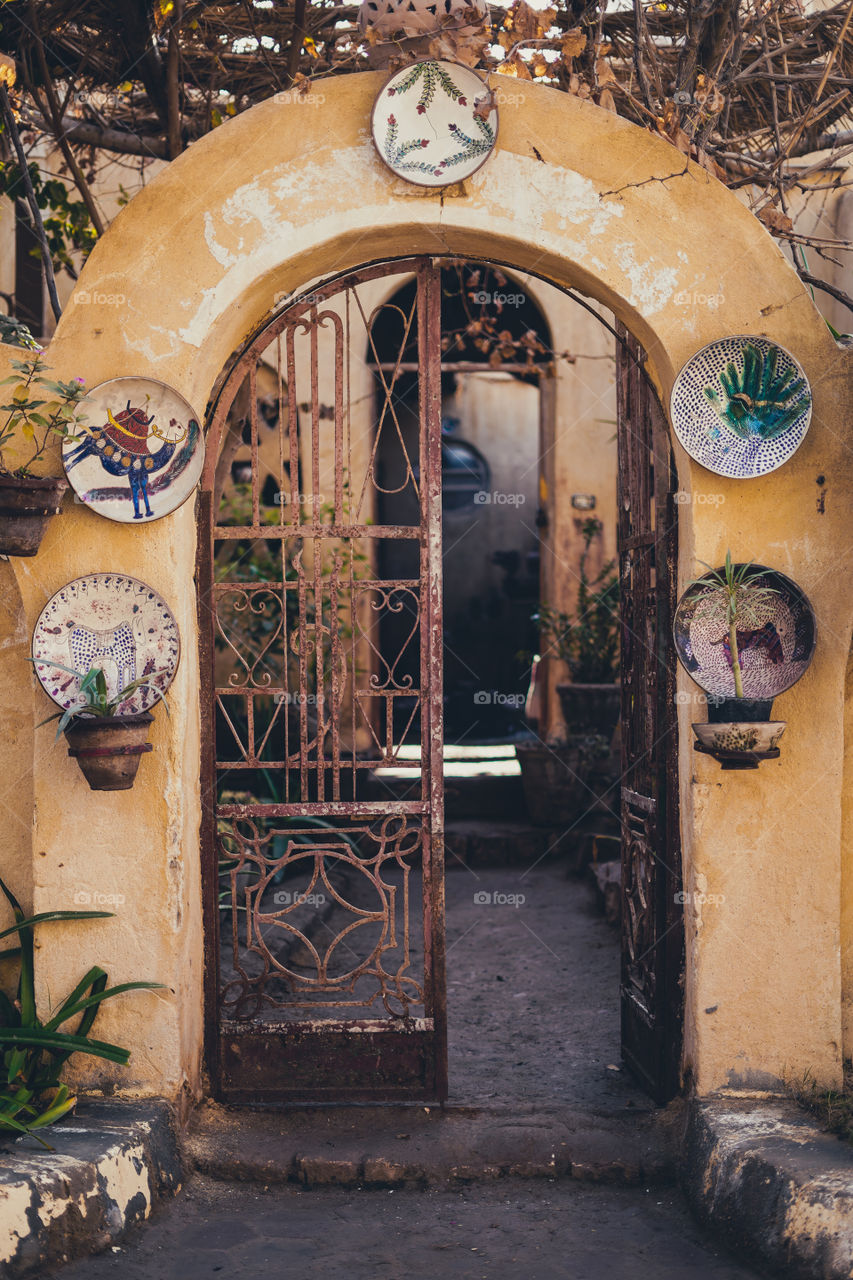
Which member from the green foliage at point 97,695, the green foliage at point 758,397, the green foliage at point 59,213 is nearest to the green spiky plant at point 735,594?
the green foliage at point 758,397

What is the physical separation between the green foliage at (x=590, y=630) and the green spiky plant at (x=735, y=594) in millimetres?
4774

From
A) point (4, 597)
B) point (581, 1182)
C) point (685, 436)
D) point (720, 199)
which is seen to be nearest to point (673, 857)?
point (581, 1182)

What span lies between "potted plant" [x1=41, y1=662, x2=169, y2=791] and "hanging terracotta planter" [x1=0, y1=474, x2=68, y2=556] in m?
0.43

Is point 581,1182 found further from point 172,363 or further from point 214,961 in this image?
point 172,363

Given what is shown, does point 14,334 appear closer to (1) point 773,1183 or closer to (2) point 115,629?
(2) point 115,629

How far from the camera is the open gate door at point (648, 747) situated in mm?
4105

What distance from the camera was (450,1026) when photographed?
5.41 m

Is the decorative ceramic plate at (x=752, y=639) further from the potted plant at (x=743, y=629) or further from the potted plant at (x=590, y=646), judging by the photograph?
the potted plant at (x=590, y=646)

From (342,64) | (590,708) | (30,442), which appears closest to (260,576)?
(590,708)

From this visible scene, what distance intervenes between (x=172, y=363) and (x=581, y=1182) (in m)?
3.16

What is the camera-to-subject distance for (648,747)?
14.2 feet

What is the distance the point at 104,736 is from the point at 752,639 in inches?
85.9

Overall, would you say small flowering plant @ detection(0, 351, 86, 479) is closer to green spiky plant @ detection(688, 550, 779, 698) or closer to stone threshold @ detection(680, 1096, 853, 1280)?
green spiky plant @ detection(688, 550, 779, 698)

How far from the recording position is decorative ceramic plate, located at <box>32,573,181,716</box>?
382cm
